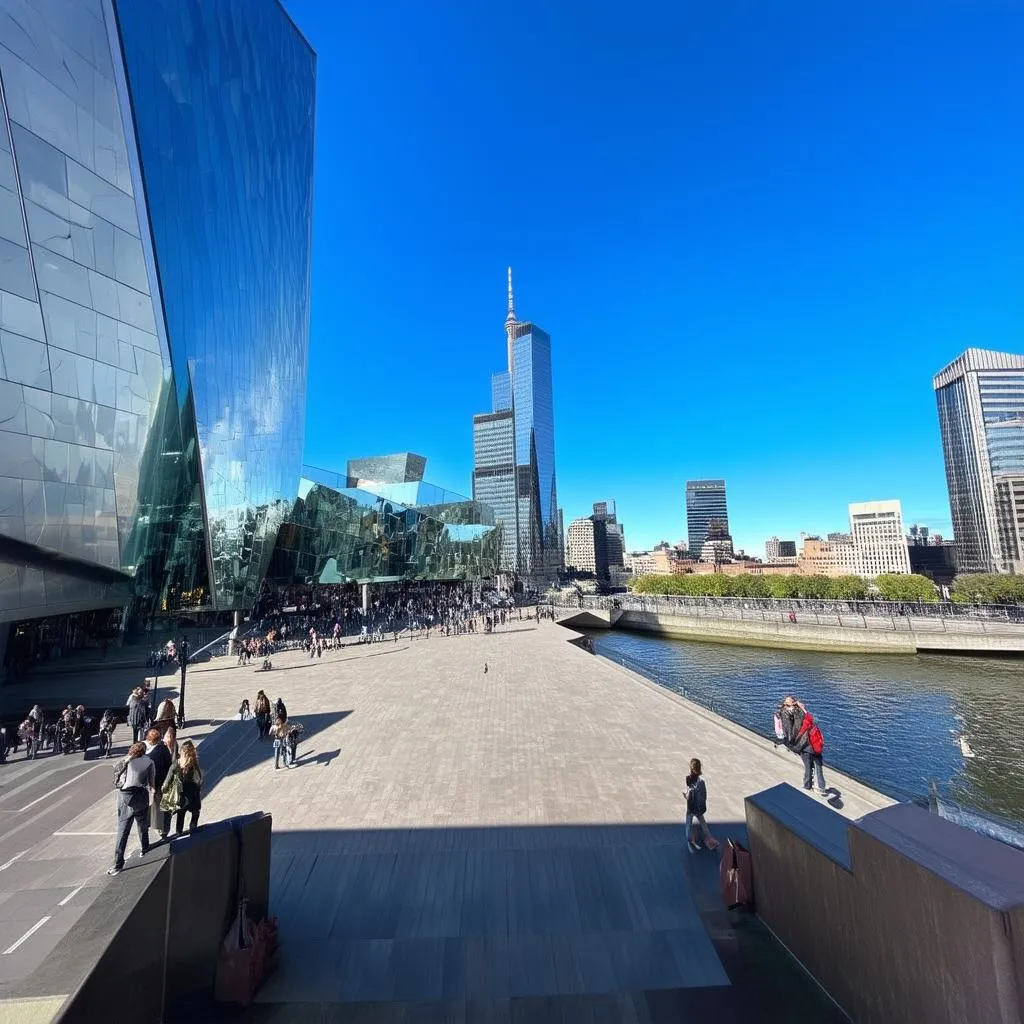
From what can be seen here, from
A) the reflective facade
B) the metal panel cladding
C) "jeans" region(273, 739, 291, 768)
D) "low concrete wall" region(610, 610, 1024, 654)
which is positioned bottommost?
"low concrete wall" region(610, 610, 1024, 654)

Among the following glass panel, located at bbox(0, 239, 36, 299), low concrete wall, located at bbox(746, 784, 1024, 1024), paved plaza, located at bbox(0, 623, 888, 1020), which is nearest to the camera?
low concrete wall, located at bbox(746, 784, 1024, 1024)

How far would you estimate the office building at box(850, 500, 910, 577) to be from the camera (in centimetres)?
16912

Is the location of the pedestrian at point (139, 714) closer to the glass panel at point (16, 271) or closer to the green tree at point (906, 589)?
the glass panel at point (16, 271)

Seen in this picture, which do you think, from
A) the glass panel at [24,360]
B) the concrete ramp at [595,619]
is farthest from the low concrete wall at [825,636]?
→ the glass panel at [24,360]

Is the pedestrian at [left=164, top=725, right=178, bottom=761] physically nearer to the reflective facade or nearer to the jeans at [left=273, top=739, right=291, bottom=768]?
the jeans at [left=273, top=739, right=291, bottom=768]

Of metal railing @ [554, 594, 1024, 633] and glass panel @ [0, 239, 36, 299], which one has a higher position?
glass panel @ [0, 239, 36, 299]

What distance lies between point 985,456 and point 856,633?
9858 cm

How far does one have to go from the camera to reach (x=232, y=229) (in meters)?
26.4

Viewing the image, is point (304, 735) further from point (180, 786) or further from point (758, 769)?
point (758, 769)

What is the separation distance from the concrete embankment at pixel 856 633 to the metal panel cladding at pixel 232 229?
34.0 m

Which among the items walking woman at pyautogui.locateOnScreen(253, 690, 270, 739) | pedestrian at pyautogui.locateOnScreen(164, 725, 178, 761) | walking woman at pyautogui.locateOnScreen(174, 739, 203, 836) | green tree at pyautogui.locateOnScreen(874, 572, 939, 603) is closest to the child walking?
walking woman at pyautogui.locateOnScreen(174, 739, 203, 836)

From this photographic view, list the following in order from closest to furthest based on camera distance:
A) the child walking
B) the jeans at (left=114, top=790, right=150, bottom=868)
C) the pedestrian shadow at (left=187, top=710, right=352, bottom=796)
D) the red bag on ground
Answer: the jeans at (left=114, top=790, right=150, bottom=868), the red bag on ground, the child walking, the pedestrian shadow at (left=187, top=710, right=352, bottom=796)

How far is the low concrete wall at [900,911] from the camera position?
2817 mm

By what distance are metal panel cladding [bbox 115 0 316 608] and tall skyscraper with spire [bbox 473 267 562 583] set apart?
414 ft
